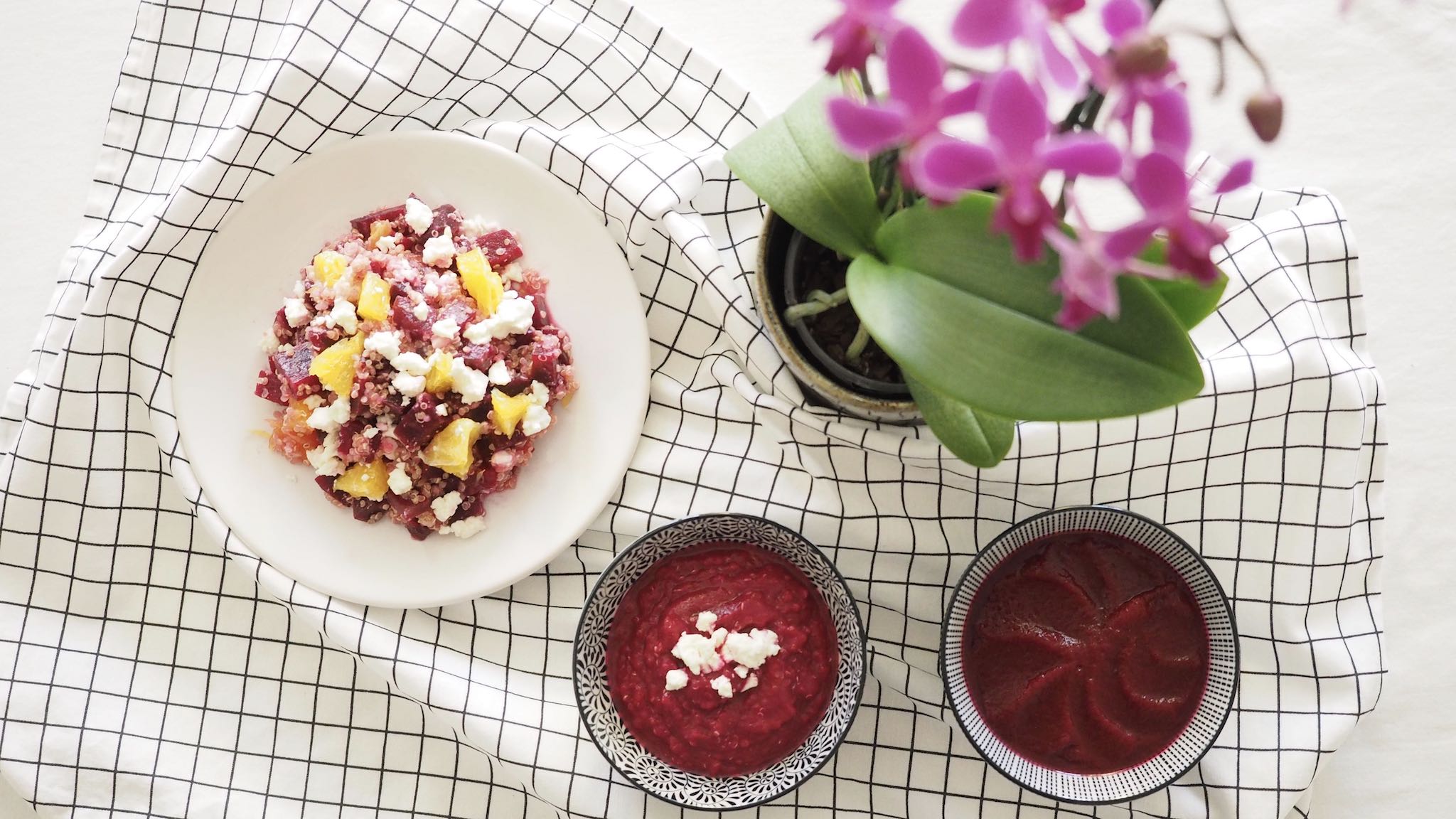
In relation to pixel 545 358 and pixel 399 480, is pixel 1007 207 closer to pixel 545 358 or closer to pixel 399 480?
pixel 545 358

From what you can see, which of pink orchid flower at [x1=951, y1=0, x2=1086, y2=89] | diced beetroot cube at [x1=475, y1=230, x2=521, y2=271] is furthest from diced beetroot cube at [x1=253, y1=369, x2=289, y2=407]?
pink orchid flower at [x1=951, y1=0, x2=1086, y2=89]

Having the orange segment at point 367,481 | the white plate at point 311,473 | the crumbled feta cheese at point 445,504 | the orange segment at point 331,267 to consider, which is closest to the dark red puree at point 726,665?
the white plate at point 311,473

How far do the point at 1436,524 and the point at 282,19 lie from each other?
1820 mm

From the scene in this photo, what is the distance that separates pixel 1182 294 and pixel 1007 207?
1.37ft

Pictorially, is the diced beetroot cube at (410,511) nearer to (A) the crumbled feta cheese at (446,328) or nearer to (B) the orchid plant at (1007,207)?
(A) the crumbled feta cheese at (446,328)

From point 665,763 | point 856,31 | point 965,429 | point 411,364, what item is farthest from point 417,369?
point 856,31

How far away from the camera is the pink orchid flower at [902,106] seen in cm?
65

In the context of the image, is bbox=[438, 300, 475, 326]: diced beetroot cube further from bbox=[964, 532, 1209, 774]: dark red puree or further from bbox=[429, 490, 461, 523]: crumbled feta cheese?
bbox=[964, 532, 1209, 774]: dark red puree

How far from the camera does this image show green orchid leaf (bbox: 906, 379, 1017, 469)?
3.55 ft

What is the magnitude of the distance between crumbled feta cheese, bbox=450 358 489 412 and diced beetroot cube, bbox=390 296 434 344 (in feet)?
0.21

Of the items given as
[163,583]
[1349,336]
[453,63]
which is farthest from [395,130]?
[1349,336]

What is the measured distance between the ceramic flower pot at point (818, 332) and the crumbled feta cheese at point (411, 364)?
46cm

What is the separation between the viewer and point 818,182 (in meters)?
1.05

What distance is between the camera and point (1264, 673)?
5.00 feet
